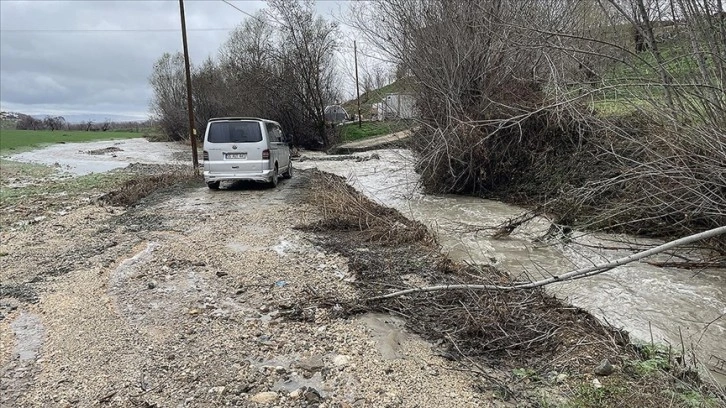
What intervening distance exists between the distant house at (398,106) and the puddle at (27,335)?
1050cm

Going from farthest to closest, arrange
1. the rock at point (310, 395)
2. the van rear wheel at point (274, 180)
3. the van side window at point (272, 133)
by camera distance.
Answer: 1. the van rear wheel at point (274, 180)
2. the van side window at point (272, 133)
3. the rock at point (310, 395)

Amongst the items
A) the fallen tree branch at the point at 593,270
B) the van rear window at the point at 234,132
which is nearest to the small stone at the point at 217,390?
the fallen tree branch at the point at 593,270

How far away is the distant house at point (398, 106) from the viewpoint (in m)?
13.9

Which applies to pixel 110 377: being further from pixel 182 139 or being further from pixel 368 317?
pixel 182 139

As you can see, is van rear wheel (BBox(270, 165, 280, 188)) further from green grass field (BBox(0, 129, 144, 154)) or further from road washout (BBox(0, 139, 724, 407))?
green grass field (BBox(0, 129, 144, 154))

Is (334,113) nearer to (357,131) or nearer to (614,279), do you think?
(357,131)

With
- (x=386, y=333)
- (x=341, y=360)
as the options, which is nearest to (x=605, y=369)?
(x=386, y=333)

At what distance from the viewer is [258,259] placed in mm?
6805

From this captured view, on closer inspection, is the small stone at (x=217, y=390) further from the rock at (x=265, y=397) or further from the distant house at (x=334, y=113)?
the distant house at (x=334, y=113)

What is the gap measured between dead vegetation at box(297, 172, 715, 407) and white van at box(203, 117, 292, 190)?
6804 millimetres

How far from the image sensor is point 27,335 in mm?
4633

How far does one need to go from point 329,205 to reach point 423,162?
3.79 metres

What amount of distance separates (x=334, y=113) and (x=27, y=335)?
2800 cm

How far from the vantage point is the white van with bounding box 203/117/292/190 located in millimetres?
12617
